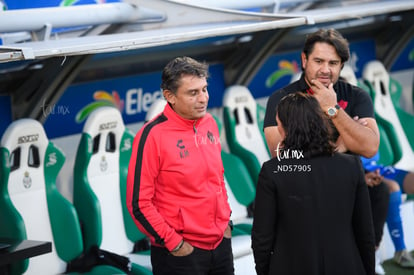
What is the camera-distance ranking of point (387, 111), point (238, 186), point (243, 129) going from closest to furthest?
1. point (238, 186)
2. point (243, 129)
3. point (387, 111)

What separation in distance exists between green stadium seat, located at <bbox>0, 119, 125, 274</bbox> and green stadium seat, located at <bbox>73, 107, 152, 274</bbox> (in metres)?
0.15

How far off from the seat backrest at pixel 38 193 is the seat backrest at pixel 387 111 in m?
2.93

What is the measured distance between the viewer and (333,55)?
3.56 meters

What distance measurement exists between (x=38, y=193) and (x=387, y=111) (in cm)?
320

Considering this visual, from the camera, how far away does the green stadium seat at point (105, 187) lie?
4.63 m

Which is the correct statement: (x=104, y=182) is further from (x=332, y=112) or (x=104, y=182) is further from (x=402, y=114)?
(x=402, y=114)

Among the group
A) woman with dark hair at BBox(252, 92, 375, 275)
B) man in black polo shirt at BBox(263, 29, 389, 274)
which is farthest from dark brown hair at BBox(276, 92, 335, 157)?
man in black polo shirt at BBox(263, 29, 389, 274)

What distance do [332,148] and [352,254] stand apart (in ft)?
1.25

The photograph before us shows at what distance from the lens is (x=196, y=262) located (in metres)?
3.36

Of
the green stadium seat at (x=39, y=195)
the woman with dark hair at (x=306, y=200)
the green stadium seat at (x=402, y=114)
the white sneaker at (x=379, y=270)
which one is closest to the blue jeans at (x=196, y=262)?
the woman with dark hair at (x=306, y=200)

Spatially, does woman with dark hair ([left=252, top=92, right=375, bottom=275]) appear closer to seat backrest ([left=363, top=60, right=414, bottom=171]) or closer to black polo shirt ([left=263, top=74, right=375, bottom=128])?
black polo shirt ([left=263, top=74, right=375, bottom=128])

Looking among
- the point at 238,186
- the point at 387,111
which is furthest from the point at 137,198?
the point at 387,111

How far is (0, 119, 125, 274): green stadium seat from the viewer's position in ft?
14.4

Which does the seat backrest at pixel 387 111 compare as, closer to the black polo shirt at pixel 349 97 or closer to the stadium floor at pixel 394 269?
the stadium floor at pixel 394 269
